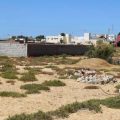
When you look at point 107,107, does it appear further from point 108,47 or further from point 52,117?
point 108,47

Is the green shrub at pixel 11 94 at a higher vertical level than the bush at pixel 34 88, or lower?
higher

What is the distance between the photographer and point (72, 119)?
1327 centimetres

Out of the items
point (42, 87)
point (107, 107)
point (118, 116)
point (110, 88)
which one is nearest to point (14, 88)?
point (42, 87)

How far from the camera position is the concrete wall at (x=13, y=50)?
2387 inches

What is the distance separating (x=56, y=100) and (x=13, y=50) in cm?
4453

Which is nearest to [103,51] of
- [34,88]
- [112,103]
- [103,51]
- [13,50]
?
[103,51]

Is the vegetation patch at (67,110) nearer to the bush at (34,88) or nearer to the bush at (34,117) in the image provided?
the bush at (34,117)

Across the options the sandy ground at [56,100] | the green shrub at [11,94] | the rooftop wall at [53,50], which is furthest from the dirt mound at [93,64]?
the green shrub at [11,94]

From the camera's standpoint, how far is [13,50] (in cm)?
6206

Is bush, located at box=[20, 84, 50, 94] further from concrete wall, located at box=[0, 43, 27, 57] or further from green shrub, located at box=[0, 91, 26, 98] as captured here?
concrete wall, located at box=[0, 43, 27, 57]

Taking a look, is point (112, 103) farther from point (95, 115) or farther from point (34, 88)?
point (34, 88)

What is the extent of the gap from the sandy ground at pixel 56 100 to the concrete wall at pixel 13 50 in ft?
116

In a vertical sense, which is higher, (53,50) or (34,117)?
(34,117)

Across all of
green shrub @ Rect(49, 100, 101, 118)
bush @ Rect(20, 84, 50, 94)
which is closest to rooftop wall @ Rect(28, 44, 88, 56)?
bush @ Rect(20, 84, 50, 94)
